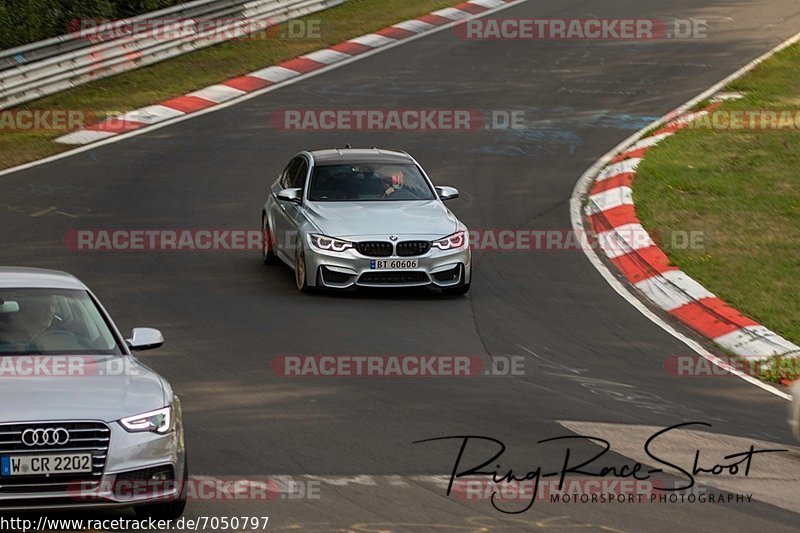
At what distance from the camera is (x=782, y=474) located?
927cm

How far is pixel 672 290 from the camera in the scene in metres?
15.2

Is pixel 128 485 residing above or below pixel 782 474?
above

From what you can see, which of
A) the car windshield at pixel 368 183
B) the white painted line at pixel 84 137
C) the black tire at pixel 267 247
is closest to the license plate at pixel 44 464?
the car windshield at pixel 368 183

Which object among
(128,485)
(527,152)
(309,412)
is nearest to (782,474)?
(309,412)

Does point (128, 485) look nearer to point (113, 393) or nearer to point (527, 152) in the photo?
point (113, 393)

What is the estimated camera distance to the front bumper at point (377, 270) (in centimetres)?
1481

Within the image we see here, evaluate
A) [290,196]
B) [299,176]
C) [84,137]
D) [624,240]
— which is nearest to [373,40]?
[84,137]

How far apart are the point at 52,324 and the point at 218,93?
17.8m

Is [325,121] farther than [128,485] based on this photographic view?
Yes

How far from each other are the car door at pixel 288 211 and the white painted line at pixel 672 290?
3917 millimetres

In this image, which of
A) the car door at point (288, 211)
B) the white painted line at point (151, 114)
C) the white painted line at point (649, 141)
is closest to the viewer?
the car door at point (288, 211)

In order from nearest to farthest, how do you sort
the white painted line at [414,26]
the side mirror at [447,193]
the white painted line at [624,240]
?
the side mirror at [447,193] < the white painted line at [624,240] < the white painted line at [414,26]

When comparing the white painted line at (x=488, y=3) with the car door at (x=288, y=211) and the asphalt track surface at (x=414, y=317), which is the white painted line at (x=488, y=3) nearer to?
the asphalt track surface at (x=414, y=317)

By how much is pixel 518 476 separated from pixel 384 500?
105cm
